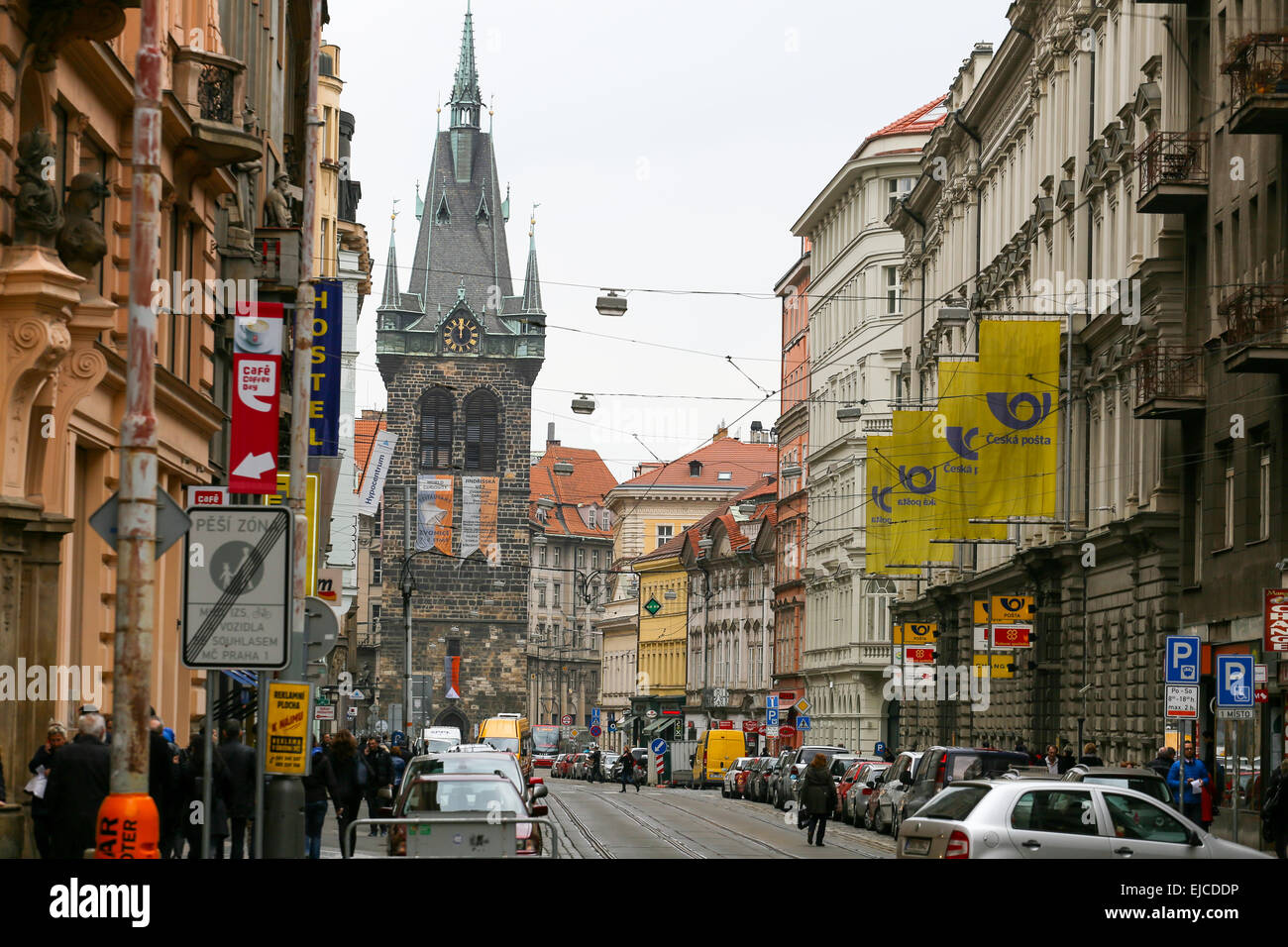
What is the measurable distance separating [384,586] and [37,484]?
113 meters

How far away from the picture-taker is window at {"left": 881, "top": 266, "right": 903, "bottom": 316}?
84.2m

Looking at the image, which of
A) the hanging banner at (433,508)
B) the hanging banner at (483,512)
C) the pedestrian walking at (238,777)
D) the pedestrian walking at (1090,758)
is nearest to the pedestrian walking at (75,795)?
the pedestrian walking at (238,777)

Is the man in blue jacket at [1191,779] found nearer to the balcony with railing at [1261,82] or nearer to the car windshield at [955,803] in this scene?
the balcony with railing at [1261,82]

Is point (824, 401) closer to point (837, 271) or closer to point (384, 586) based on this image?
point (837, 271)

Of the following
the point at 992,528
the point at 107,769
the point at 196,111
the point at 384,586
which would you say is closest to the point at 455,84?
the point at 384,586

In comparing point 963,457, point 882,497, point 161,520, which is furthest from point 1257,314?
point 161,520

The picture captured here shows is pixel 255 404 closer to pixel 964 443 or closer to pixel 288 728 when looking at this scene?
pixel 288 728

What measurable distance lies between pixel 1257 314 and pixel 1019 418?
7179 mm

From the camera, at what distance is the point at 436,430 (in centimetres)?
13612

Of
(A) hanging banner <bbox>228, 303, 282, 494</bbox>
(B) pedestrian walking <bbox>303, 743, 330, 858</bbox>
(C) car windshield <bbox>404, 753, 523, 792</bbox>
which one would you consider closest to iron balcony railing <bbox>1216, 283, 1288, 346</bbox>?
(C) car windshield <bbox>404, 753, 523, 792</bbox>

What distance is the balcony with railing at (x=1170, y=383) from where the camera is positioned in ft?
123

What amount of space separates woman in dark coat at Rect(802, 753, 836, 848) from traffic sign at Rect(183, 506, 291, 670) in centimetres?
2006

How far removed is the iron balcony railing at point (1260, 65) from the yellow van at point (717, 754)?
50.1 meters

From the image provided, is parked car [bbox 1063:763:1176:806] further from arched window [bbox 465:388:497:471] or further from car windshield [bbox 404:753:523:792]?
arched window [bbox 465:388:497:471]
